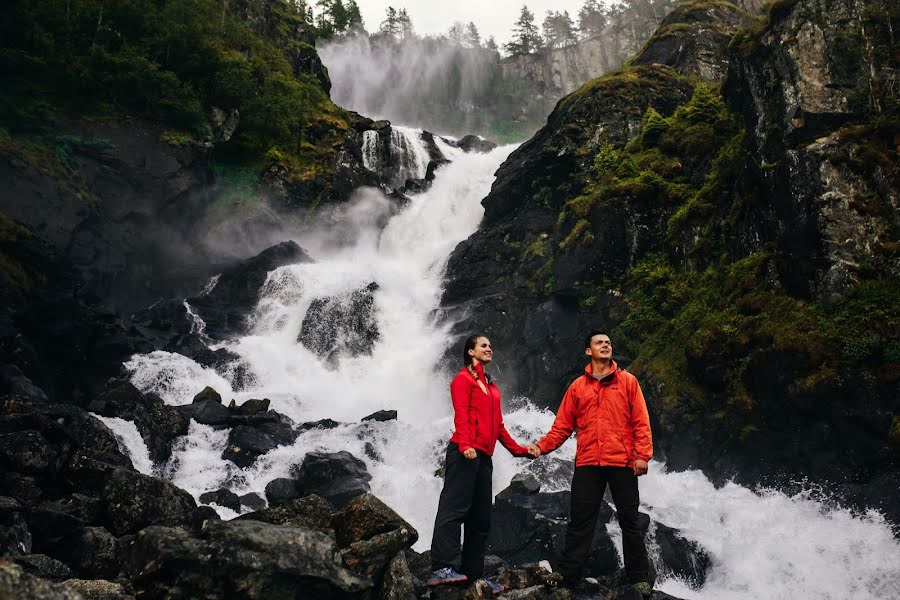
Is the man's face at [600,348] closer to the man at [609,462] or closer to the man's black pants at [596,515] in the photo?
the man at [609,462]

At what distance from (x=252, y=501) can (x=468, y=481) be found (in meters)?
8.49

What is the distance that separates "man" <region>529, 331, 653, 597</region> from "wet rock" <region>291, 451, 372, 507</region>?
733 centimetres

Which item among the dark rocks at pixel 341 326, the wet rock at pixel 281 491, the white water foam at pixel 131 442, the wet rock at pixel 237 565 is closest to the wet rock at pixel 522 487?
the wet rock at pixel 281 491

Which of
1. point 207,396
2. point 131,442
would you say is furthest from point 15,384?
point 207,396

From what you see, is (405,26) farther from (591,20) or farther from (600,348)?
(600,348)

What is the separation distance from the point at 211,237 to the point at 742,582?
27.8 metres

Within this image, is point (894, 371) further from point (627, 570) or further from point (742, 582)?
point (627, 570)

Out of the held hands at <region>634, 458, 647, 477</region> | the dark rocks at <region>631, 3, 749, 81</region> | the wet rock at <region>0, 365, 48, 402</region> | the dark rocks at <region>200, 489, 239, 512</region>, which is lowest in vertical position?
the held hands at <region>634, 458, 647, 477</region>

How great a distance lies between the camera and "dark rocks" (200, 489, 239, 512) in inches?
445

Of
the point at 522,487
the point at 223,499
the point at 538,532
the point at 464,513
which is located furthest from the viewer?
the point at 223,499

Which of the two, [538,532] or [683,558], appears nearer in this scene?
[683,558]

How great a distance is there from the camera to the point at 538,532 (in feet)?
30.1

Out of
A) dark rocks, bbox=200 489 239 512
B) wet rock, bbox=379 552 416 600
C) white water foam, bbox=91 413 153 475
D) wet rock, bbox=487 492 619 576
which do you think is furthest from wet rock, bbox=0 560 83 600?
white water foam, bbox=91 413 153 475

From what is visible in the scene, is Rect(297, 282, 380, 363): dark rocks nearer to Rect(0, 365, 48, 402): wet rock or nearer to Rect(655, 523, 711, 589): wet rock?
Rect(0, 365, 48, 402): wet rock
